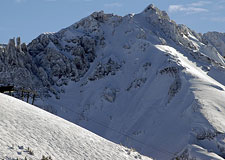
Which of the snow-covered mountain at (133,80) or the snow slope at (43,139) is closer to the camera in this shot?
the snow slope at (43,139)

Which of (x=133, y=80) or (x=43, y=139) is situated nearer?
(x=43, y=139)

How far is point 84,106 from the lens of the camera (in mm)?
80938

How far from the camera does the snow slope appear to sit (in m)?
20.4

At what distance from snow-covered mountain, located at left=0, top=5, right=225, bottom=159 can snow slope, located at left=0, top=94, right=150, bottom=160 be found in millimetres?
30011

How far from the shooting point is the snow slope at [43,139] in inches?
805

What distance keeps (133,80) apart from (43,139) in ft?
204

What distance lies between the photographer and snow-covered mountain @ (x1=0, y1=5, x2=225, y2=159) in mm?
61281

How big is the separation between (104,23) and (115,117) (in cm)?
→ 3379

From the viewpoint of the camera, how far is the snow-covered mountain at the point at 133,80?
61281mm

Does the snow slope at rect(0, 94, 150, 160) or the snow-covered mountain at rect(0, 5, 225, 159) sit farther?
the snow-covered mountain at rect(0, 5, 225, 159)

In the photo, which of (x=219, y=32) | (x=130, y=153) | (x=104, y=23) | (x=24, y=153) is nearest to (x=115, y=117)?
(x=104, y=23)

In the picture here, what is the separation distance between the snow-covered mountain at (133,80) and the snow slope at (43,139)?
30011 millimetres

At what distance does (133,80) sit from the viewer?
8388 cm

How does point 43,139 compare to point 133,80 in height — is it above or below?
below
